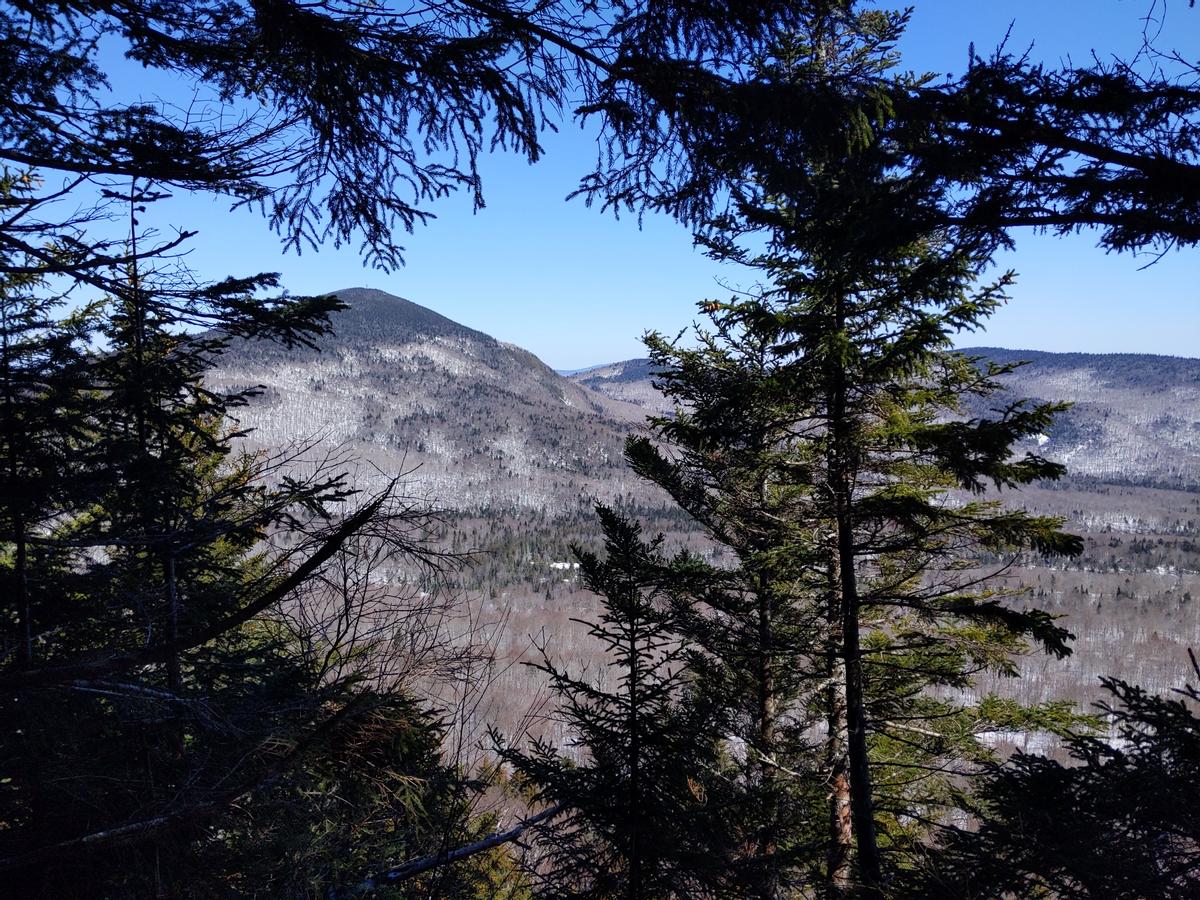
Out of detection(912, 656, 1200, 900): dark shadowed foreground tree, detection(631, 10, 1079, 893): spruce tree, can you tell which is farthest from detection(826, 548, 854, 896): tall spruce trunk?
detection(912, 656, 1200, 900): dark shadowed foreground tree

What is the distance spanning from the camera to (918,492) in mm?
6328

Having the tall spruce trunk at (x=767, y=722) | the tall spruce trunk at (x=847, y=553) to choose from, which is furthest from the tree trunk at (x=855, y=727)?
the tall spruce trunk at (x=767, y=722)

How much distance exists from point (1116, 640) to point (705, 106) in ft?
485

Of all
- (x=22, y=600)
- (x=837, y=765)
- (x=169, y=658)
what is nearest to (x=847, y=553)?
(x=837, y=765)

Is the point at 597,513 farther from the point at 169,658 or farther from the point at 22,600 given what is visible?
the point at 22,600

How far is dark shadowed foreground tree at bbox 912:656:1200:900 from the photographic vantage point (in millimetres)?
3035

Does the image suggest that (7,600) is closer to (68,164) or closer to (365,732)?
(365,732)

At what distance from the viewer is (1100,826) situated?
332cm

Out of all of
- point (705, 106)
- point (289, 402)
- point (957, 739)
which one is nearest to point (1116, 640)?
point (957, 739)

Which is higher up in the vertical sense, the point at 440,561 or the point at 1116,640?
the point at 440,561

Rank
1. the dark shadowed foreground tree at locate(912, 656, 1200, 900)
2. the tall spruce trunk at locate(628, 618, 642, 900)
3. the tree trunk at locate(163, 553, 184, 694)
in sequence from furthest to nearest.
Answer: the tall spruce trunk at locate(628, 618, 642, 900) → the dark shadowed foreground tree at locate(912, 656, 1200, 900) → the tree trunk at locate(163, 553, 184, 694)

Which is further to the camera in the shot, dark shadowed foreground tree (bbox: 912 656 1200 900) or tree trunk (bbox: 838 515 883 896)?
tree trunk (bbox: 838 515 883 896)

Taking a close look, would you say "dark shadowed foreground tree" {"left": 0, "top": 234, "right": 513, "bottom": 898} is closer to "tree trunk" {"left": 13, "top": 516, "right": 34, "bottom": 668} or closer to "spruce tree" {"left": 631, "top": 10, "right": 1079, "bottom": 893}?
"tree trunk" {"left": 13, "top": 516, "right": 34, "bottom": 668}

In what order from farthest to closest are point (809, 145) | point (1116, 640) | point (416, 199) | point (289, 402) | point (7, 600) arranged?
point (289, 402), point (1116, 640), point (7, 600), point (416, 199), point (809, 145)
